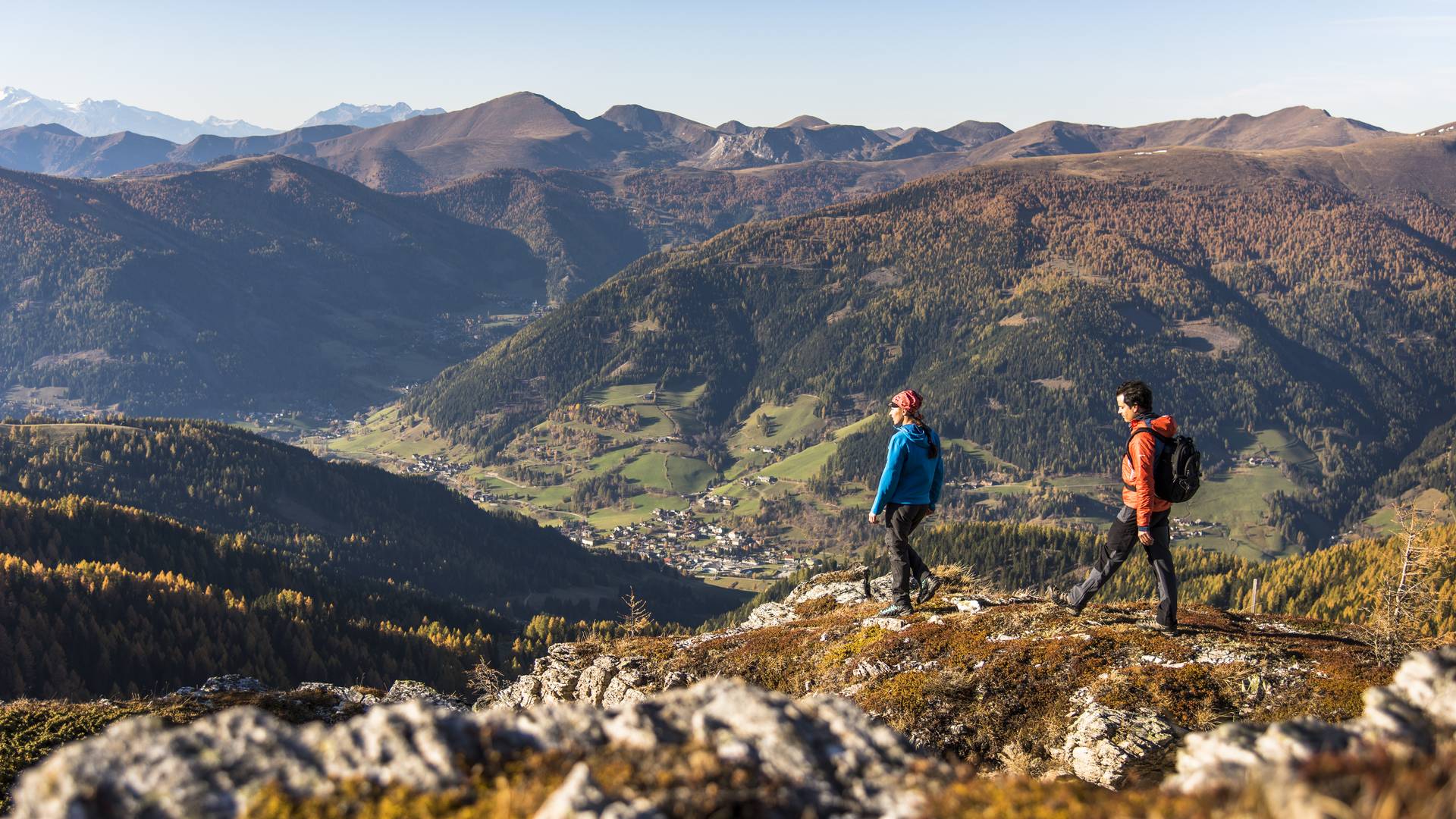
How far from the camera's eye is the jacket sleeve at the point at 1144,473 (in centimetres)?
1561

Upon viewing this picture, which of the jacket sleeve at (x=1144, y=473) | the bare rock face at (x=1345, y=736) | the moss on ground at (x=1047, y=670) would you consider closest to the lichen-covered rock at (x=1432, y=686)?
the bare rock face at (x=1345, y=736)

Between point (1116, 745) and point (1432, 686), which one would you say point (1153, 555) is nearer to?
point (1116, 745)

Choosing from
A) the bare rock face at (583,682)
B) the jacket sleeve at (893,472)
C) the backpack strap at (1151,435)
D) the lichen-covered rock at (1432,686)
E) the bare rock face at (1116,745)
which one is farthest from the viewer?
the bare rock face at (583,682)

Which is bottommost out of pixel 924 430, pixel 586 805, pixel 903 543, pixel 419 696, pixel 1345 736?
pixel 419 696

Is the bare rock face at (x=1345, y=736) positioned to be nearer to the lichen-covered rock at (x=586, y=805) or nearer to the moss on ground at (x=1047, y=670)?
the lichen-covered rock at (x=586, y=805)

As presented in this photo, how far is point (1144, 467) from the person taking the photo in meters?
15.7

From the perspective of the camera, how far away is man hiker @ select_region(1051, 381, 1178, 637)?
616 inches

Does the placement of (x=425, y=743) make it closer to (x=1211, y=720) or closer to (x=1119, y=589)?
(x=1211, y=720)

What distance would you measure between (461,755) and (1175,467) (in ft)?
45.0

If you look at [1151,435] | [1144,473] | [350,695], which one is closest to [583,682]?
[350,695]

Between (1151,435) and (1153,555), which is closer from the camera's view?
(1151,435)

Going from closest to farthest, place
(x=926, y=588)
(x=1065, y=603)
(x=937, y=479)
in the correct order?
(x=937, y=479) < (x=1065, y=603) < (x=926, y=588)

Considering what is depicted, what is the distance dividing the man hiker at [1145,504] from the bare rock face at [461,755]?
9941 mm

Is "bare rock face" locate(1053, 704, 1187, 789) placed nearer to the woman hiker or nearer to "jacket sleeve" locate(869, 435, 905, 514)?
the woman hiker
